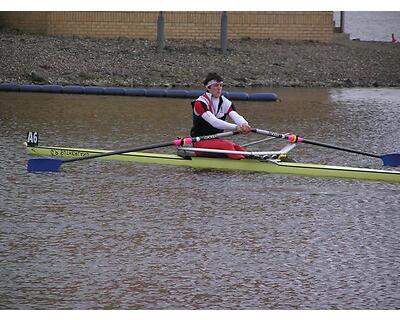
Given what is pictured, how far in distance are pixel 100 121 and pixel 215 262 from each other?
395 inches

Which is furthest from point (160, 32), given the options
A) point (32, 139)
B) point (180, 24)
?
point (32, 139)

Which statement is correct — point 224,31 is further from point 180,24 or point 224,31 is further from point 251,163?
point 251,163

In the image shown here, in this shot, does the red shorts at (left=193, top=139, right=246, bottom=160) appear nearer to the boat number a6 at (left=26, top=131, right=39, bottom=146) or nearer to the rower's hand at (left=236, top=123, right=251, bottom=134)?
the rower's hand at (left=236, top=123, right=251, bottom=134)

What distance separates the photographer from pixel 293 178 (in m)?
13.7

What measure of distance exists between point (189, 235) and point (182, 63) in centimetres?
1664

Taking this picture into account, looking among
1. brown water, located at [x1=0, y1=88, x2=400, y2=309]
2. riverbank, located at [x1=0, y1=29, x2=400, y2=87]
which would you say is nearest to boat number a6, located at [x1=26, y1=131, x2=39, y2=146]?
brown water, located at [x1=0, y1=88, x2=400, y2=309]

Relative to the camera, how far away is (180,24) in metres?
29.9

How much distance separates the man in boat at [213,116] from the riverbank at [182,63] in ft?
34.9

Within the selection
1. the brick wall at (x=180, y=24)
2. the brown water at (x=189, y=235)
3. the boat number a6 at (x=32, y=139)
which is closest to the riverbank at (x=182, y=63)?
the brick wall at (x=180, y=24)

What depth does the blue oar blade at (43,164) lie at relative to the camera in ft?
45.1

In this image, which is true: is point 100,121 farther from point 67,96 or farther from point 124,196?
point 124,196

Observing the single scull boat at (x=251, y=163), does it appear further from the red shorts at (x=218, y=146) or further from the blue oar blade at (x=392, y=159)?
the blue oar blade at (x=392, y=159)

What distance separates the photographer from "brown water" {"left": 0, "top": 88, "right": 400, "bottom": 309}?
8.32 m

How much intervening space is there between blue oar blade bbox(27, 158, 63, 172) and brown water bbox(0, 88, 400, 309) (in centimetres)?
13
